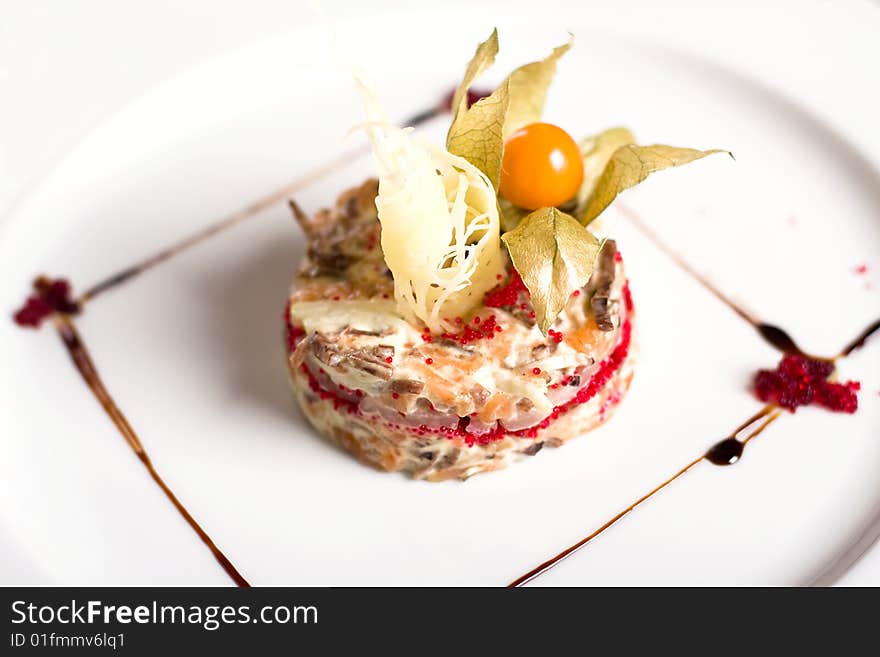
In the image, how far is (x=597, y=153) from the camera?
139 inches

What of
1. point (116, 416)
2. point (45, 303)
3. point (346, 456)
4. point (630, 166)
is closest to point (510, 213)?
point (630, 166)

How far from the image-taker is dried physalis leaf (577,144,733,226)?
120 inches

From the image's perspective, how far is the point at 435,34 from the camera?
185 inches

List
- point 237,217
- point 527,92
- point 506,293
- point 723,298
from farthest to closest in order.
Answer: point 237,217
point 723,298
point 527,92
point 506,293

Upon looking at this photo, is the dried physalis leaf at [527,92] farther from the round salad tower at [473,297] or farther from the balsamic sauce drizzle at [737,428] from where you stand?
the balsamic sauce drizzle at [737,428]

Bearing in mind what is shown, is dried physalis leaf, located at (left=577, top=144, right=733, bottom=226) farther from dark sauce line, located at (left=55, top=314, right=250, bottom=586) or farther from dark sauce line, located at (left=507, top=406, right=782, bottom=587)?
dark sauce line, located at (left=55, top=314, right=250, bottom=586)

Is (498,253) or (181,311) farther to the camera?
(181,311)

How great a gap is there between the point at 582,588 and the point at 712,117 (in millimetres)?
2226

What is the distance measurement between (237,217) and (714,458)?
6.85 feet

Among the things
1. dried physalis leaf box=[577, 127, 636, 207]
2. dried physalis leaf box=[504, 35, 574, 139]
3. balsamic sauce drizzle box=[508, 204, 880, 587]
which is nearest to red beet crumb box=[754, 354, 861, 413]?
balsamic sauce drizzle box=[508, 204, 880, 587]

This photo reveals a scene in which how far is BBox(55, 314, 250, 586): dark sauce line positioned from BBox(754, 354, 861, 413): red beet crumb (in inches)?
72.7

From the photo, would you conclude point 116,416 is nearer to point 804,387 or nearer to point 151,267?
point 151,267
